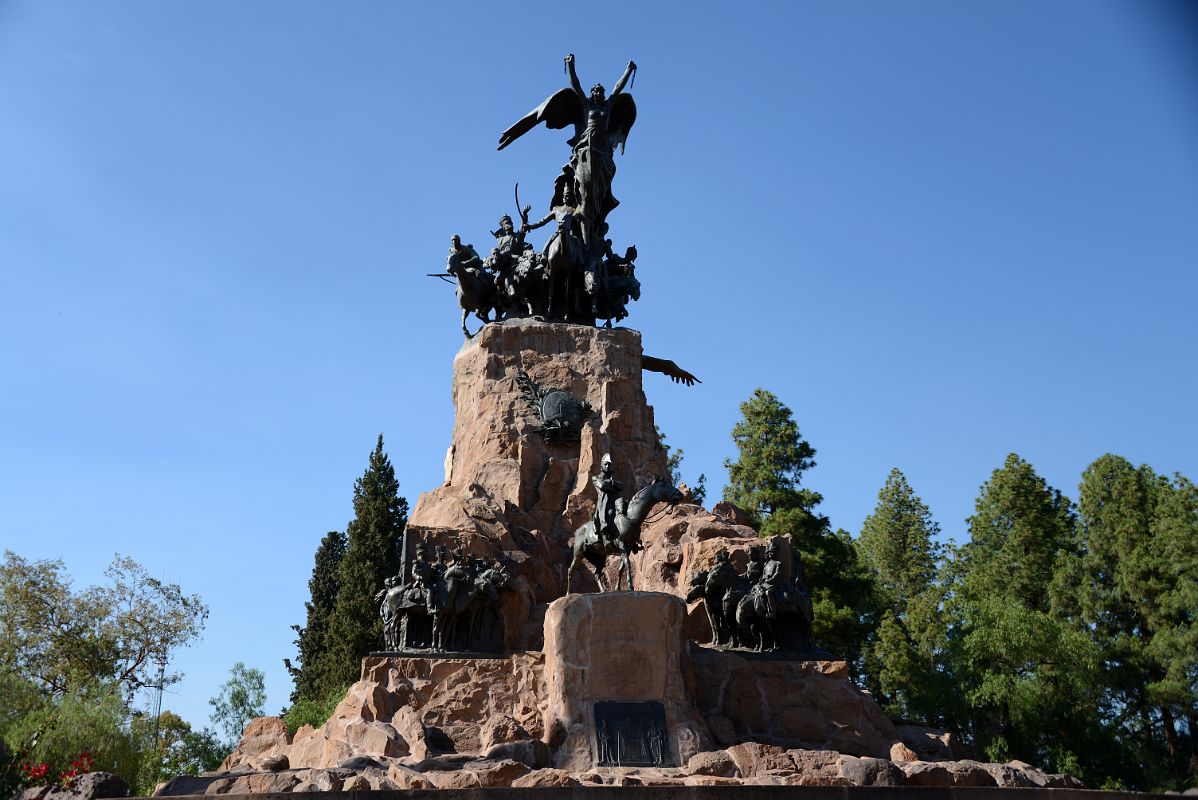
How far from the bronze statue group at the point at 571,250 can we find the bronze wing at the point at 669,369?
2056mm

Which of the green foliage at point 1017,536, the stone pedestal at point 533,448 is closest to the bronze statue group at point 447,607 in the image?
the stone pedestal at point 533,448

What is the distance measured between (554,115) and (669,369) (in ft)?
20.2

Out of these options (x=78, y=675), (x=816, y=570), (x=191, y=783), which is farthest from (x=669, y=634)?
(x=78, y=675)

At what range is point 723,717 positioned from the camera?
56.0 feet

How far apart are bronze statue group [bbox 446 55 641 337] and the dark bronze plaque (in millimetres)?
10444

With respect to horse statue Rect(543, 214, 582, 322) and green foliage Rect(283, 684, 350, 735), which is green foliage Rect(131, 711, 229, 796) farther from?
horse statue Rect(543, 214, 582, 322)

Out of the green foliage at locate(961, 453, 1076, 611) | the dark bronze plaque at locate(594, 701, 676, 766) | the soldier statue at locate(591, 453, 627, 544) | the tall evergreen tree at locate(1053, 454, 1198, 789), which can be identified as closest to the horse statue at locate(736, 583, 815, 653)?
the soldier statue at locate(591, 453, 627, 544)

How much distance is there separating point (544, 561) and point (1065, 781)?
8.81 meters

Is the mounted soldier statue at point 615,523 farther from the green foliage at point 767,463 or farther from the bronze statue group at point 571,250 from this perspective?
the green foliage at point 767,463

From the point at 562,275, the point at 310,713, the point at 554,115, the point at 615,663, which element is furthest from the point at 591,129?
the point at 310,713

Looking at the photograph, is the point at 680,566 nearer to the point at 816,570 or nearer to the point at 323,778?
the point at 323,778

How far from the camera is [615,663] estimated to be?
639 inches

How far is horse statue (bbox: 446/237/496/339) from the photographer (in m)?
24.6

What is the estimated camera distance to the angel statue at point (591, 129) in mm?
25797
